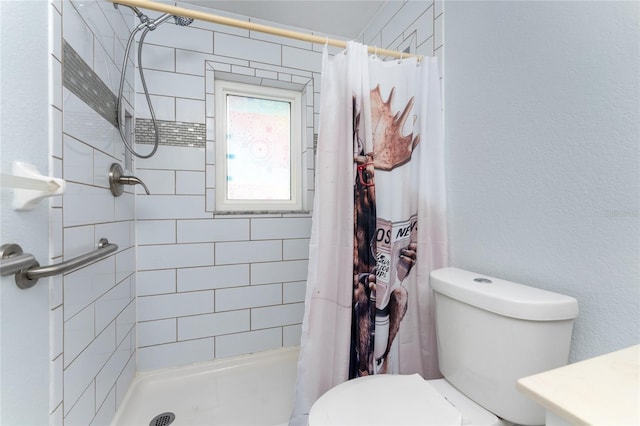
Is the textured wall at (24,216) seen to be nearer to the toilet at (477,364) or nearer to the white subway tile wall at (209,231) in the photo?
the toilet at (477,364)

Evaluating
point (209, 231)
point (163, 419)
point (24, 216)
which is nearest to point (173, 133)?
point (209, 231)

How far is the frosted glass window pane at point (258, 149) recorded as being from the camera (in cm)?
179

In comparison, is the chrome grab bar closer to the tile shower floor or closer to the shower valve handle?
the shower valve handle

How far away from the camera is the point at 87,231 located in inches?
37.1

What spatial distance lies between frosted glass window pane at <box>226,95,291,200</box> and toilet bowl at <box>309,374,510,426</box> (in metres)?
1.27

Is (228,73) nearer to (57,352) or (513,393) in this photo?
(57,352)

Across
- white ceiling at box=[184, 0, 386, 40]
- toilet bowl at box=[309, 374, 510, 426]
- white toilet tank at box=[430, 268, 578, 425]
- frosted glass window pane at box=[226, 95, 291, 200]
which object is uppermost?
white ceiling at box=[184, 0, 386, 40]

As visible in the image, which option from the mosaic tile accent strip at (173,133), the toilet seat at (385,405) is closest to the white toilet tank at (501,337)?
the toilet seat at (385,405)

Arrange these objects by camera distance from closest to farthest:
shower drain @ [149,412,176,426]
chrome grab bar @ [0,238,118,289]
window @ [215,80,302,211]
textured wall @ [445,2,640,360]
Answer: chrome grab bar @ [0,238,118,289] → textured wall @ [445,2,640,360] → shower drain @ [149,412,176,426] → window @ [215,80,302,211]

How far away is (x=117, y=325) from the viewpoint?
1225mm

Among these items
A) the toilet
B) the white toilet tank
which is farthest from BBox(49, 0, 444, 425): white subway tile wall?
the white toilet tank

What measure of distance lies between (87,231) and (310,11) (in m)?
1.61

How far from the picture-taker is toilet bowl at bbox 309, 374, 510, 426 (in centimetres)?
75

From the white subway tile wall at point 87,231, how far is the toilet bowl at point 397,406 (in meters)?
0.74
